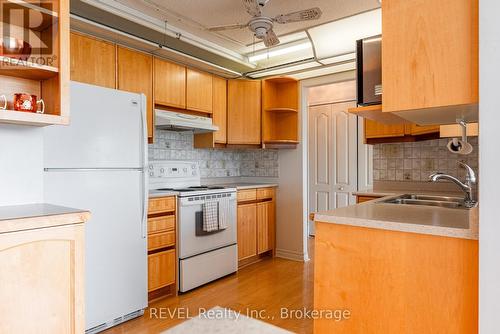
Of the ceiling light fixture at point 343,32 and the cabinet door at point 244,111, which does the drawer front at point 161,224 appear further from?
the ceiling light fixture at point 343,32

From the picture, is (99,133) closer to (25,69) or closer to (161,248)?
(25,69)

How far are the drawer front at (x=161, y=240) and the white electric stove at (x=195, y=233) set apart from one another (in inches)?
2.8

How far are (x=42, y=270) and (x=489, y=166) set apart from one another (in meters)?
1.86

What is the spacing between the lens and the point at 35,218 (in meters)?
1.44

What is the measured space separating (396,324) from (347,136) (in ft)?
12.4

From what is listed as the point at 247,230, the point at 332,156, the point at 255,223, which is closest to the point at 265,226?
the point at 255,223

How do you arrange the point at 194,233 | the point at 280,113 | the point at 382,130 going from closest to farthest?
the point at 194,233 → the point at 382,130 → the point at 280,113

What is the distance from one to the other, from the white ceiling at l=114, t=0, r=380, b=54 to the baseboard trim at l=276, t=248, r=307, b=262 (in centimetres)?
257

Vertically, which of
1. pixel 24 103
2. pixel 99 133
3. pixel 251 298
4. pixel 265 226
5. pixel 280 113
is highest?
pixel 280 113

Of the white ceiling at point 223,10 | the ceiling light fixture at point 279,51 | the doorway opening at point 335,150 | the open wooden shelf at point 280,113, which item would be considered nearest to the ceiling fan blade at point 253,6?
the white ceiling at point 223,10

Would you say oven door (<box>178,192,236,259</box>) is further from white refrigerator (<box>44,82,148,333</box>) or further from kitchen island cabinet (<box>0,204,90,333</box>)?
kitchen island cabinet (<box>0,204,90,333</box>)

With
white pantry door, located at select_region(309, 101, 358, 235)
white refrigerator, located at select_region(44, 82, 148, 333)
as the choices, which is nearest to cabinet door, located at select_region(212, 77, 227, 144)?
white refrigerator, located at select_region(44, 82, 148, 333)

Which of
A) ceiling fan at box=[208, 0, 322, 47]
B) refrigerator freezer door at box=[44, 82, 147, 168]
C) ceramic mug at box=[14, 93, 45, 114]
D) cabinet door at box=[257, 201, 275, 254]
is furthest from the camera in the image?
cabinet door at box=[257, 201, 275, 254]

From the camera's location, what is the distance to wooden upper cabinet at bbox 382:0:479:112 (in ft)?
3.98
